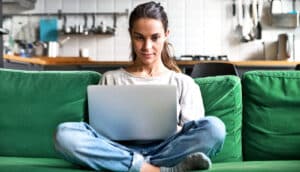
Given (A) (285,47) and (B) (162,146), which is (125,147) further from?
(A) (285,47)

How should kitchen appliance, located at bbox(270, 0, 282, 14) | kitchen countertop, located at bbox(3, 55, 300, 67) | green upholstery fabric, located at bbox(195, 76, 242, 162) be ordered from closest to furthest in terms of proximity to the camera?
green upholstery fabric, located at bbox(195, 76, 242, 162) → kitchen countertop, located at bbox(3, 55, 300, 67) → kitchen appliance, located at bbox(270, 0, 282, 14)

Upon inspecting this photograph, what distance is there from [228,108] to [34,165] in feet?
2.59

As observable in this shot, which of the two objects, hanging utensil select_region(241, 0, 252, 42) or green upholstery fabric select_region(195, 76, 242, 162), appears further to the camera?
hanging utensil select_region(241, 0, 252, 42)

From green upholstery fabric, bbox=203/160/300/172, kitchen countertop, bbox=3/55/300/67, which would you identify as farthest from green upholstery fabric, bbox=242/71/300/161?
kitchen countertop, bbox=3/55/300/67

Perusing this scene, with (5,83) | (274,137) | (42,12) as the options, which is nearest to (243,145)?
(274,137)

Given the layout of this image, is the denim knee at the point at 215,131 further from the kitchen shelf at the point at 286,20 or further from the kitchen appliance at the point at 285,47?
the kitchen shelf at the point at 286,20

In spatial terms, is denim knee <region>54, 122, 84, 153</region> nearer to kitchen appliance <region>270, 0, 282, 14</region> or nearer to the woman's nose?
the woman's nose

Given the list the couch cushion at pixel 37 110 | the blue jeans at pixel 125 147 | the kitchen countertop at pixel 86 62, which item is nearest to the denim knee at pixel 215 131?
the blue jeans at pixel 125 147

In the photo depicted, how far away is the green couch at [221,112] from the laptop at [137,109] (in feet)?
0.96

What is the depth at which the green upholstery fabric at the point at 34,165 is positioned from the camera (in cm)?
170

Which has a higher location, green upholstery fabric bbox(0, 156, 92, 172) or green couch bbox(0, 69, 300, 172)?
green couch bbox(0, 69, 300, 172)

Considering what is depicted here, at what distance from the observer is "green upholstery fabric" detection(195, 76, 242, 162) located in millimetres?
1981

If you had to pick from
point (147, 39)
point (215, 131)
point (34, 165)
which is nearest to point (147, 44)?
point (147, 39)

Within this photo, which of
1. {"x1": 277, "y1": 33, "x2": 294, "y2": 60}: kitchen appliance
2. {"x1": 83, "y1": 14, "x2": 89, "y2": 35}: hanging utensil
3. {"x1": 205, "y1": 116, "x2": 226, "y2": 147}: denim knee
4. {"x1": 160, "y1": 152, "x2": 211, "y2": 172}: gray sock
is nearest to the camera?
{"x1": 160, "y1": 152, "x2": 211, "y2": 172}: gray sock
